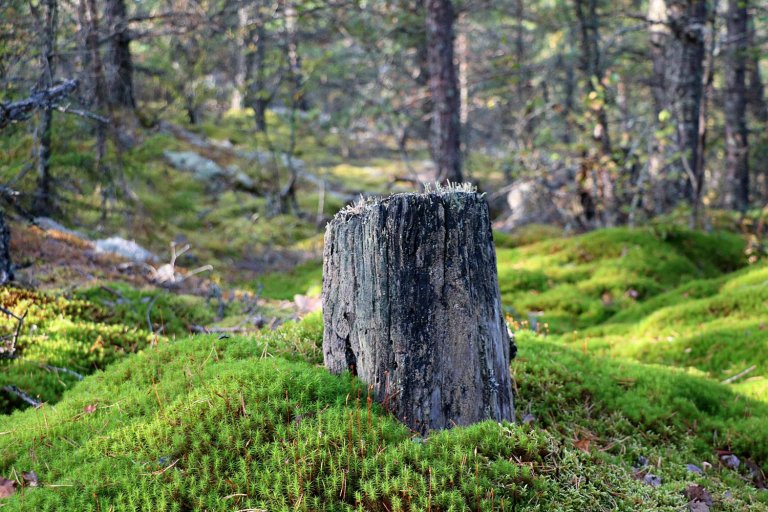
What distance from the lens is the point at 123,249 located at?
383 inches

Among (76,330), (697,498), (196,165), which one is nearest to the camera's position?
(697,498)

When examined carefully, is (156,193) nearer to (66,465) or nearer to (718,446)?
(66,465)

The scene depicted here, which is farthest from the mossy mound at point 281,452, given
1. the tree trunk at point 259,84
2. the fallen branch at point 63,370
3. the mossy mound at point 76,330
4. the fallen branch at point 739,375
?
the tree trunk at point 259,84

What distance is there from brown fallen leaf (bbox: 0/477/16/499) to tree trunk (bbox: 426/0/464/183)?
9916 millimetres

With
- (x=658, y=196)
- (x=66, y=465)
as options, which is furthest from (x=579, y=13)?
(x=66, y=465)

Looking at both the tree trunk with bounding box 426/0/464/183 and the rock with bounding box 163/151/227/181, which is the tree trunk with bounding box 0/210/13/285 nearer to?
the tree trunk with bounding box 426/0/464/183

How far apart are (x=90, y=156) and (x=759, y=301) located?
36.5 feet

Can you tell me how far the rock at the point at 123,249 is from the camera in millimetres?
9336

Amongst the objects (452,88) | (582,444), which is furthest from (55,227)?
(582,444)

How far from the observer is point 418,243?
353 centimetres

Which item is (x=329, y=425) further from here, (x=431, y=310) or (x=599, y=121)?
(x=599, y=121)

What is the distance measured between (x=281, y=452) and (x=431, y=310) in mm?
1335

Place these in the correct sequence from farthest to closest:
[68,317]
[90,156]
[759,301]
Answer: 1. [90,156]
2. [759,301]
3. [68,317]

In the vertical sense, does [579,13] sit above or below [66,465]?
above
